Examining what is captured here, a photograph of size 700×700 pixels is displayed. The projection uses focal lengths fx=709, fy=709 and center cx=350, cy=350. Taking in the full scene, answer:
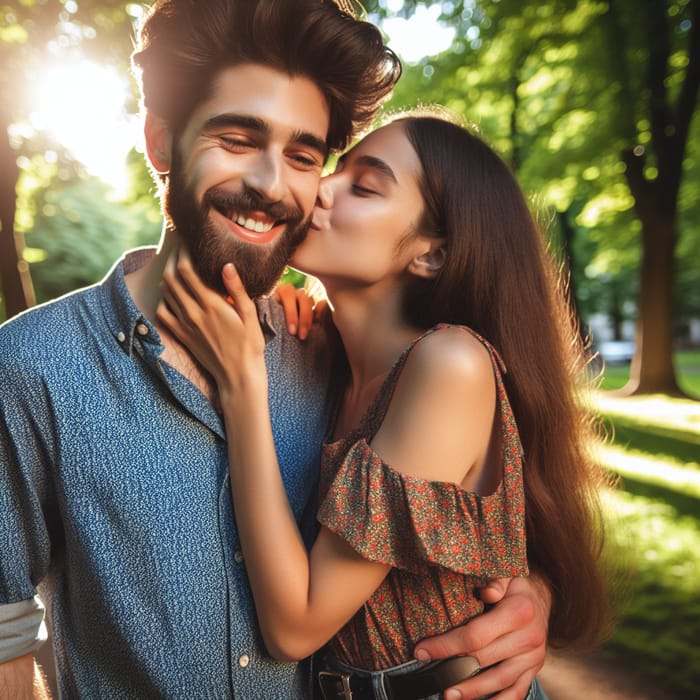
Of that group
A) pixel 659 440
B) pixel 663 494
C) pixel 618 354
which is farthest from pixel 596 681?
pixel 618 354

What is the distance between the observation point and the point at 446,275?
2.35 m

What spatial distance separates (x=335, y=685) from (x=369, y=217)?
1506 millimetres

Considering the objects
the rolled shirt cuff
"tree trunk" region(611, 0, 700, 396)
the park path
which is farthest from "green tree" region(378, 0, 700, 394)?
the rolled shirt cuff

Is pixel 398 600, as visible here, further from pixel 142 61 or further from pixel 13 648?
pixel 142 61

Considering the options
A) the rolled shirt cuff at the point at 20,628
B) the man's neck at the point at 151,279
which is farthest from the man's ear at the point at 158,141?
the rolled shirt cuff at the point at 20,628

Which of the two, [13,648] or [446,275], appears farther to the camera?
[446,275]

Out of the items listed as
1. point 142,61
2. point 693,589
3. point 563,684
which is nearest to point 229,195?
point 142,61

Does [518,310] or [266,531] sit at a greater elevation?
[518,310]

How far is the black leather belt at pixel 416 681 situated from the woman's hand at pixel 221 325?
94 centimetres

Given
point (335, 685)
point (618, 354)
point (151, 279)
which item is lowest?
point (618, 354)

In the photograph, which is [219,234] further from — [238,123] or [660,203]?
[660,203]

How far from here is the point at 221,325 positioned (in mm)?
2098

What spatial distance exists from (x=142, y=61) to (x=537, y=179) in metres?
13.4

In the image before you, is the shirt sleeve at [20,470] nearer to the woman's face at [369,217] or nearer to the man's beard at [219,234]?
the man's beard at [219,234]
